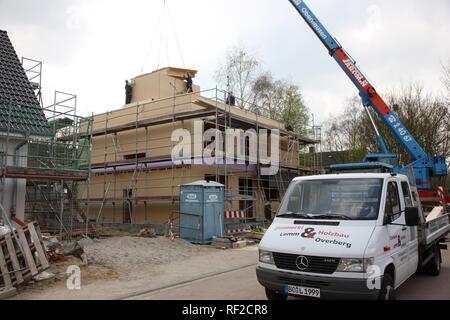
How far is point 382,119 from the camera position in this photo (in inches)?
659

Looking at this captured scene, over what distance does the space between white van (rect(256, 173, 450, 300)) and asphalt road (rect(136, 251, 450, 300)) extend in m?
0.49

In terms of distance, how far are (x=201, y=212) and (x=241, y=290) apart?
6843mm

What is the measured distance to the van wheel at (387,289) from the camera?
536 cm

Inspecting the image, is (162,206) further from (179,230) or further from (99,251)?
(99,251)

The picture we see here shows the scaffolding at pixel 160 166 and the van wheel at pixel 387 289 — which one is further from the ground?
the scaffolding at pixel 160 166

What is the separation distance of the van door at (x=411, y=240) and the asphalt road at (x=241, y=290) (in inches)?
17.3

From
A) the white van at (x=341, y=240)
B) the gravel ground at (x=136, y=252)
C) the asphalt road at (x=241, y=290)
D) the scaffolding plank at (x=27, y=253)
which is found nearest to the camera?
the white van at (x=341, y=240)

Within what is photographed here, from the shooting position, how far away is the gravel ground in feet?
34.4

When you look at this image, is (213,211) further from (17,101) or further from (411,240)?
(411,240)

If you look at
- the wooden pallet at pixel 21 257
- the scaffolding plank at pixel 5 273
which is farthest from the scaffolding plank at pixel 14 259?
the scaffolding plank at pixel 5 273

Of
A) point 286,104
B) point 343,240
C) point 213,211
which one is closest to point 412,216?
point 343,240

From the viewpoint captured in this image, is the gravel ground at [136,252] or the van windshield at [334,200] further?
the gravel ground at [136,252]

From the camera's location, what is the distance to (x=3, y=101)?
13.4 metres

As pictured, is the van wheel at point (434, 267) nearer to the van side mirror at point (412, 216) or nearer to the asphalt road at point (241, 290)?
the asphalt road at point (241, 290)
